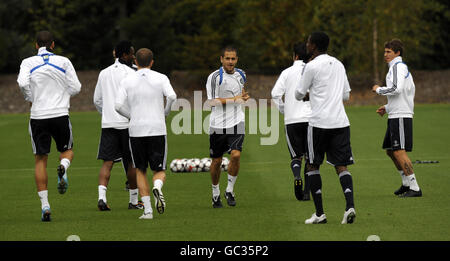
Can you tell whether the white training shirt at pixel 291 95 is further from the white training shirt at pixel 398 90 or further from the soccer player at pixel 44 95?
the soccer player at pixel 44 95

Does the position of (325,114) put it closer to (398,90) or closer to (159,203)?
(159,203)

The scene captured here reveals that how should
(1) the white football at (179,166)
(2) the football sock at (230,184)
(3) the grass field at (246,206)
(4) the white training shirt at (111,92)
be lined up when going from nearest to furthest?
(3) the grass field at (246,206) < (4) the white training shirt at (111,92) < (2) the football sock at (230,184) < (1) the white football at (179,166)

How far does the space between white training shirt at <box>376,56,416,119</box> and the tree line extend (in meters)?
39.7

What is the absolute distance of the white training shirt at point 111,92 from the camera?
13.1 meters

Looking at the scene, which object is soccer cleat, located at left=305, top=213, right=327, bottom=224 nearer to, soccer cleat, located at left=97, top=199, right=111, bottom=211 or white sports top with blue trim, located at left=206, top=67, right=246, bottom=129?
white sports top with blue trim, located at left=206, top=67, right=246, bottom=129

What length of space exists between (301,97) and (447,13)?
4787 centimetres

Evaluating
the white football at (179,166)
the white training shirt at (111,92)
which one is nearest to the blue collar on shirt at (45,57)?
the white training shirt at (111,92)

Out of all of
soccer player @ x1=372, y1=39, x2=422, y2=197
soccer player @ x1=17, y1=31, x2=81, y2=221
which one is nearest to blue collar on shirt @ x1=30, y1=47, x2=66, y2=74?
soccer player @ x1=17, y1=31, x2=81, y2=221

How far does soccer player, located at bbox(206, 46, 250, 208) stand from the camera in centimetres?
1331

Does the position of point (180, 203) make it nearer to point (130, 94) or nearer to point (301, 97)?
point (130, 94)

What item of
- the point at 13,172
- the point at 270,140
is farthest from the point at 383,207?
the point at 270,140

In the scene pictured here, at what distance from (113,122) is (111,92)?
0.41 m

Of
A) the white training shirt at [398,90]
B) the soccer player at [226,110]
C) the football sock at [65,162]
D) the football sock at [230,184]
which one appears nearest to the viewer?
the football sock at [65,162]

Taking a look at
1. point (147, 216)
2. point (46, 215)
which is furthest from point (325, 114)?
point (46, 215)
